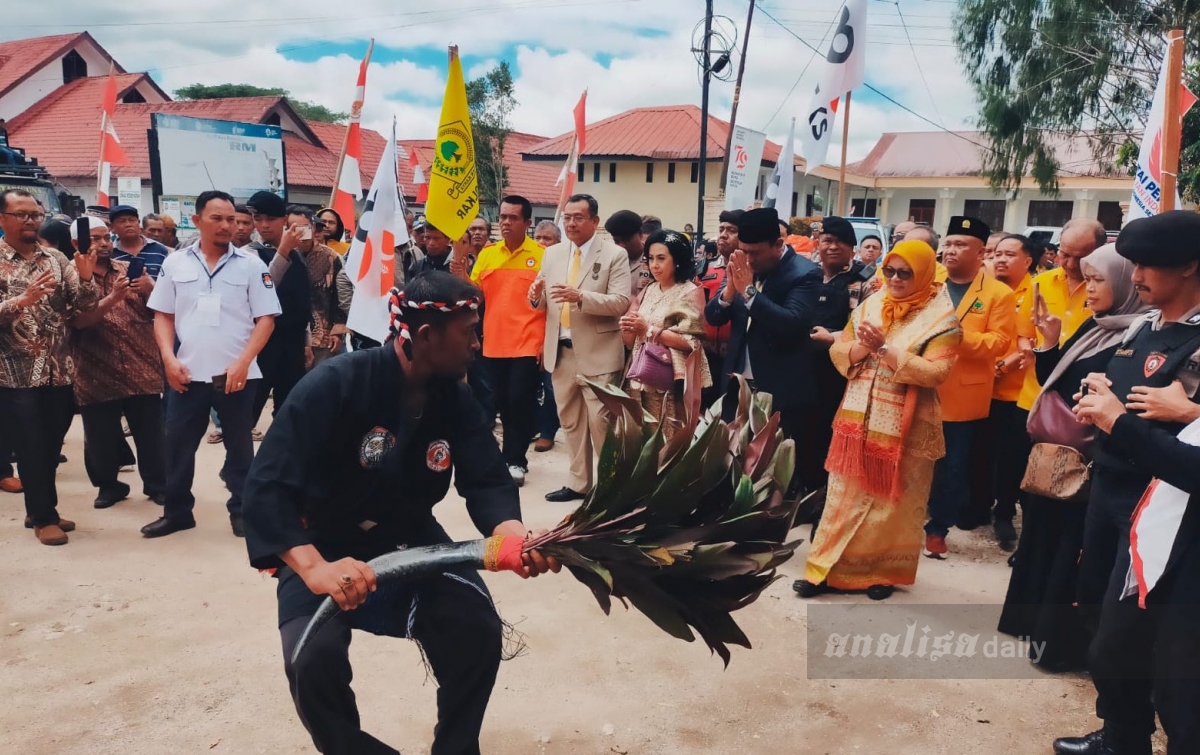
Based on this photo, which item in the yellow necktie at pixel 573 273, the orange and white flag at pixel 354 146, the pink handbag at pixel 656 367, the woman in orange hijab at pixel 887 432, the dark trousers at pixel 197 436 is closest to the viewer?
the woman in orange hijab at pixel 887 432

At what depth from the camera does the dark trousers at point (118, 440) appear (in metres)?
5.29

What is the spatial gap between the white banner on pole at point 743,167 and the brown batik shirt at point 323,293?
524 centimetres

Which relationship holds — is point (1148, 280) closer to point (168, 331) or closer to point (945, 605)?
point (945, 605)

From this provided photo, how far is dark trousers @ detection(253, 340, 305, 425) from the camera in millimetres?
5730

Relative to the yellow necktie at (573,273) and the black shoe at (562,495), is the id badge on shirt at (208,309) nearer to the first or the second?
the yellow necktie at (573,273)

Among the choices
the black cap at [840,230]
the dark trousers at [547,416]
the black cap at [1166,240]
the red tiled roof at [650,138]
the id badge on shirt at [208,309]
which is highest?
the red tiled roof at [650,138]

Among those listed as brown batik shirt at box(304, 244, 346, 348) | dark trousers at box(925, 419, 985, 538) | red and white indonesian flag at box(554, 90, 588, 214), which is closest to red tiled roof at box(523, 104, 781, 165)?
red and white indonesian flag at box(554, 90, 588, 214)

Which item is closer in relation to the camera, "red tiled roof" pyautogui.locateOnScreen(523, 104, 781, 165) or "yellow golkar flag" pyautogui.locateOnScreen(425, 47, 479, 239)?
"yellow golkar flag" pyautogui.locateOnScreen(425, 47, 479, 239)

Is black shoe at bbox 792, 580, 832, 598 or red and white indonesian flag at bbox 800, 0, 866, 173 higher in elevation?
red and white indonesian flag at bbox 800, 0, 866, 173

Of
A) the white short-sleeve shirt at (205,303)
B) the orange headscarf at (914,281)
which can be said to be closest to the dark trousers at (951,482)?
the orange headscarf at (914,281)

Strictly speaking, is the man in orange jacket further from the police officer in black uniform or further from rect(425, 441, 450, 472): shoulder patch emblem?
rect(425, 441, 450, 472): shoulder patch emblem

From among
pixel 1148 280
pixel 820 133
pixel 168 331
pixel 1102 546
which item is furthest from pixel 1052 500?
pixel 168 331
